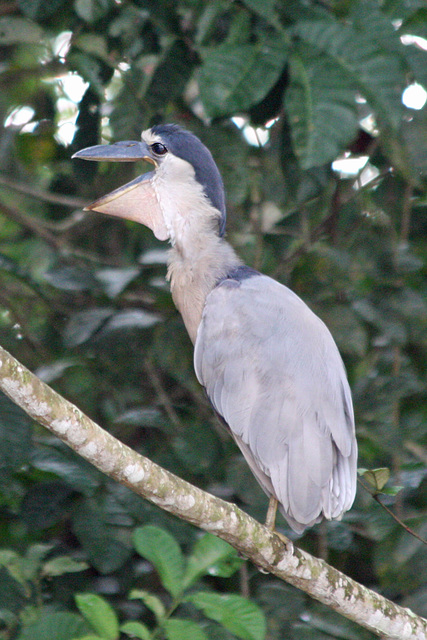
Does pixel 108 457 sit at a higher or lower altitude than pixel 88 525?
higher

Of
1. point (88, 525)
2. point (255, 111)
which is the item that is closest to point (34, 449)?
point (88, 525)

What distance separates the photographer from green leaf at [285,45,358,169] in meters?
2.21

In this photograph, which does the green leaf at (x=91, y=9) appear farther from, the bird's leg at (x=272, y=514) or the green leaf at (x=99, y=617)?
the green leaf at (x=99, y=617)

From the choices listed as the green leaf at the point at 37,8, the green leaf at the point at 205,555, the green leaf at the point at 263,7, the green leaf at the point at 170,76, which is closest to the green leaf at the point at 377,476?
the green leaf at the point at 205,555

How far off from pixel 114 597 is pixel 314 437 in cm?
97

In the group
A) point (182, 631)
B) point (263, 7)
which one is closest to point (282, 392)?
point (182, 631)

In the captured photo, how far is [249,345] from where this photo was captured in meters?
2.41

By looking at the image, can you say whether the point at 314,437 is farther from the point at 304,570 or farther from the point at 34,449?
the point at 34,449

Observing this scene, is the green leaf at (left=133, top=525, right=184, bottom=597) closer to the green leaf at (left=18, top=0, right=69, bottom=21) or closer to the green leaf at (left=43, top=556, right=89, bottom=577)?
the green leaf at (left=43, top=556, right=89, bottom=577)

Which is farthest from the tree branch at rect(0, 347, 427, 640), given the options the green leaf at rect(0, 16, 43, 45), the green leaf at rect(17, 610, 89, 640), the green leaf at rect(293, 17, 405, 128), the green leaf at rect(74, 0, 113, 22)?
the green leaf at rect(0, 16, 43, 45)

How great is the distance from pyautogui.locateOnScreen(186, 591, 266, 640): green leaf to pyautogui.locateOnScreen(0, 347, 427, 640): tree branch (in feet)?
0.42

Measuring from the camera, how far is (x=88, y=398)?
2.84 meters

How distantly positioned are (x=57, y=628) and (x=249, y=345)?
3.40 feet

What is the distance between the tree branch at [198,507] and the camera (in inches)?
60.1
